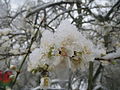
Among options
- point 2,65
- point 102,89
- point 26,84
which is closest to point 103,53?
point 2,65

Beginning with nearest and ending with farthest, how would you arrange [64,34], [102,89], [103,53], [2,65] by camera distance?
[64,34], [103,53], [2,65], [102,89]

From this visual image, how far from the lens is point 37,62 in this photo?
35.5 inches

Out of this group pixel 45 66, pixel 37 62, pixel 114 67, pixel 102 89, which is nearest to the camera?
pixel 37 62

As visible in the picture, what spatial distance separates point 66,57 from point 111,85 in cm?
450

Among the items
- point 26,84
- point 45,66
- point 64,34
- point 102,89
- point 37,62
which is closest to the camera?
point 64,34

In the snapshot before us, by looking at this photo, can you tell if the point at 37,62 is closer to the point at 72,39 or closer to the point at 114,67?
the point at 72,39

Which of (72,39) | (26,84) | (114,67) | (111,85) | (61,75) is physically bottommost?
(26,84)

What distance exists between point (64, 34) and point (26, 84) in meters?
9.66

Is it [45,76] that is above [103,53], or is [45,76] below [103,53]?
below

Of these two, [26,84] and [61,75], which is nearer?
[61,75]

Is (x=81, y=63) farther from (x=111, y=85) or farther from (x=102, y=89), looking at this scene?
(x=111, y=85)

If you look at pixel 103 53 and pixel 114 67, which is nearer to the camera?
pixel 103 53

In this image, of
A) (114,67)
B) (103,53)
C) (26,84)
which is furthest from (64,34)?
(26,84)

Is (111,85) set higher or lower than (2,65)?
lower
